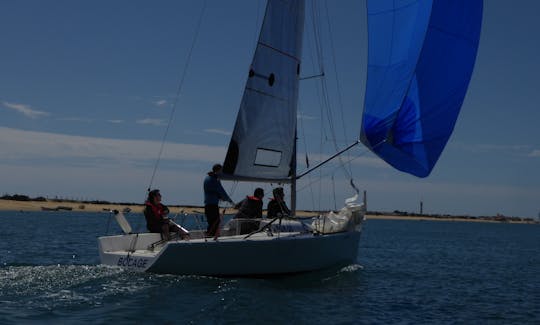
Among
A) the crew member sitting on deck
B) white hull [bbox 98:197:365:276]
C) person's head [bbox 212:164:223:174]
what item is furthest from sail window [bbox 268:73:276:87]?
the crew member sitting on deck

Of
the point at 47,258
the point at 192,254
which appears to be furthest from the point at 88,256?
the point at 192,254

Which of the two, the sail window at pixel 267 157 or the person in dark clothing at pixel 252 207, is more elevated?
the sail window at pixel 267 157

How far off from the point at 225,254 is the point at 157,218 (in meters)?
2.74

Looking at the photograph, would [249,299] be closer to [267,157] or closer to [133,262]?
[133,262]

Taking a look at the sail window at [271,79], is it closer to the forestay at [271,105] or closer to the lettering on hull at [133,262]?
the forestay at [271,105]

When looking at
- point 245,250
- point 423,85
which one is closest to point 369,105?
point 423,85

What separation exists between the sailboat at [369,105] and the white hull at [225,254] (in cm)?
8

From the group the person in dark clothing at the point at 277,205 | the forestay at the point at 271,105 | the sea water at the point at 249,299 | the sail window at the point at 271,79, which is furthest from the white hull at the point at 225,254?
the sail window at the point at 271,79

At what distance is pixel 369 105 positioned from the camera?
56.8 ft

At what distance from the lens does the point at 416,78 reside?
→ 16797 mm

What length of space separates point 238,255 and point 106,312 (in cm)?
338

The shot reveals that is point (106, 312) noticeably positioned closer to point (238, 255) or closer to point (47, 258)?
point (238, 255)

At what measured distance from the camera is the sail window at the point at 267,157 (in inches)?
623

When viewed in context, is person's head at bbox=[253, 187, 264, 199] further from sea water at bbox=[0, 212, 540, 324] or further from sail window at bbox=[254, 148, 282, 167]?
sea water at bbox=[0, 212, 540, 324]
